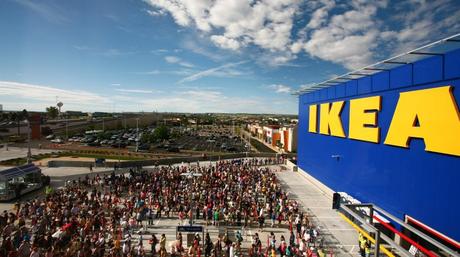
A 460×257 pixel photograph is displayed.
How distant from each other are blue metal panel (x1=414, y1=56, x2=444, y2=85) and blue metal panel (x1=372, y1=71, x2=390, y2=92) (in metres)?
2.62

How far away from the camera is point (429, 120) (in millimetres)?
13922

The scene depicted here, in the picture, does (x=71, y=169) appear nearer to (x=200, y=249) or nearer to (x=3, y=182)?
(x=3, y=182)

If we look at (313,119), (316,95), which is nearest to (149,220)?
(313,119)

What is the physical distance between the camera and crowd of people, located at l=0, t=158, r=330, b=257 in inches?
498

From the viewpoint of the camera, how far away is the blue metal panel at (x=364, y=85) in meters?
20.0

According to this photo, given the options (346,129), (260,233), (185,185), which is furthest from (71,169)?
(346,129)

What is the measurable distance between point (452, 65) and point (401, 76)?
3716 millimetres

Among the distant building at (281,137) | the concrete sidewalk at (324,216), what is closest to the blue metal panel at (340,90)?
the concrete sidewalk at (324,216)

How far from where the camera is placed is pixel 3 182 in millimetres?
20703

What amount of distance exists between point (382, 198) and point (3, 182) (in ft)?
83.4

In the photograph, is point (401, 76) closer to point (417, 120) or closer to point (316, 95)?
point (417, 120)

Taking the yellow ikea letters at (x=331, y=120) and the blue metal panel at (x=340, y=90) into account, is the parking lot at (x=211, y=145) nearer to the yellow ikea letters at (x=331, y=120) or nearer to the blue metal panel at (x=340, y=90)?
the yellow ikea letters at (x=331, y=120)

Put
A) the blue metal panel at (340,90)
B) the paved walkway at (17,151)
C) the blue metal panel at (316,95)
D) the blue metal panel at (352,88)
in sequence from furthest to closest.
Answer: the paved walkway at (17,151) → the blue metal panel at (316,95) → the blue metal panel at (340,90) → the blue metal panel at (352,88)

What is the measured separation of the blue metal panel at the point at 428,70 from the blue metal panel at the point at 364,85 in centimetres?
475
